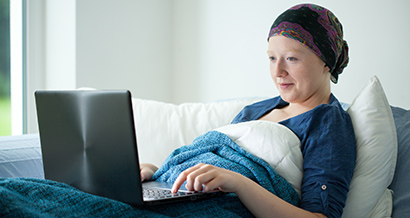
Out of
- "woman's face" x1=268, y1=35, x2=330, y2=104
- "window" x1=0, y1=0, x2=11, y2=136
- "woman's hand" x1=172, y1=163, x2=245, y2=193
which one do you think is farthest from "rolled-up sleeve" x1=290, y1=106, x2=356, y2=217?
"window" x1=0, y1=0, x2=11, y2=136

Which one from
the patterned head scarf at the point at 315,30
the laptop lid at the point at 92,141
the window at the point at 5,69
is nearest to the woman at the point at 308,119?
the patterned head scarf at the point at 315,30

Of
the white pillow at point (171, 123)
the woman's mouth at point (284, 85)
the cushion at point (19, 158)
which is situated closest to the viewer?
the woman's mouth at point (284, 85)

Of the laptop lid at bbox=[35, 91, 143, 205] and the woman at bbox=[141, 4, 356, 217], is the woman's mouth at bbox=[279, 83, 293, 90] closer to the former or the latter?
the woman at bbox=[141, 4, 356, 217]

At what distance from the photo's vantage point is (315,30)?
115 cm

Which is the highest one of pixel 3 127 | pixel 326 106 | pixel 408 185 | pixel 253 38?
pixel 253 38

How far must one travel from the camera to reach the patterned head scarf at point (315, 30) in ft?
3.76

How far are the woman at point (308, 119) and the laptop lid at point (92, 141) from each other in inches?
4.8

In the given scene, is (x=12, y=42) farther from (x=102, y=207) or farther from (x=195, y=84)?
(x=102, y=207)

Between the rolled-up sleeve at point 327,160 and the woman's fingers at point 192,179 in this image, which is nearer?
the woman's fingers at point 192,179

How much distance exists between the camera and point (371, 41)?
5.34ft

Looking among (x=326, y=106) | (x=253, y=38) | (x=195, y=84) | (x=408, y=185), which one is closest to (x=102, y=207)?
(x=326, y=106)

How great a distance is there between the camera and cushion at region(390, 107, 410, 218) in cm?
109

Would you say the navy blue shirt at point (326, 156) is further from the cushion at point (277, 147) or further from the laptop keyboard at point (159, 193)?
the laptop keyboard at point (159, 193)

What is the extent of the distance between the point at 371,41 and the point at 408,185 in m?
0.71
